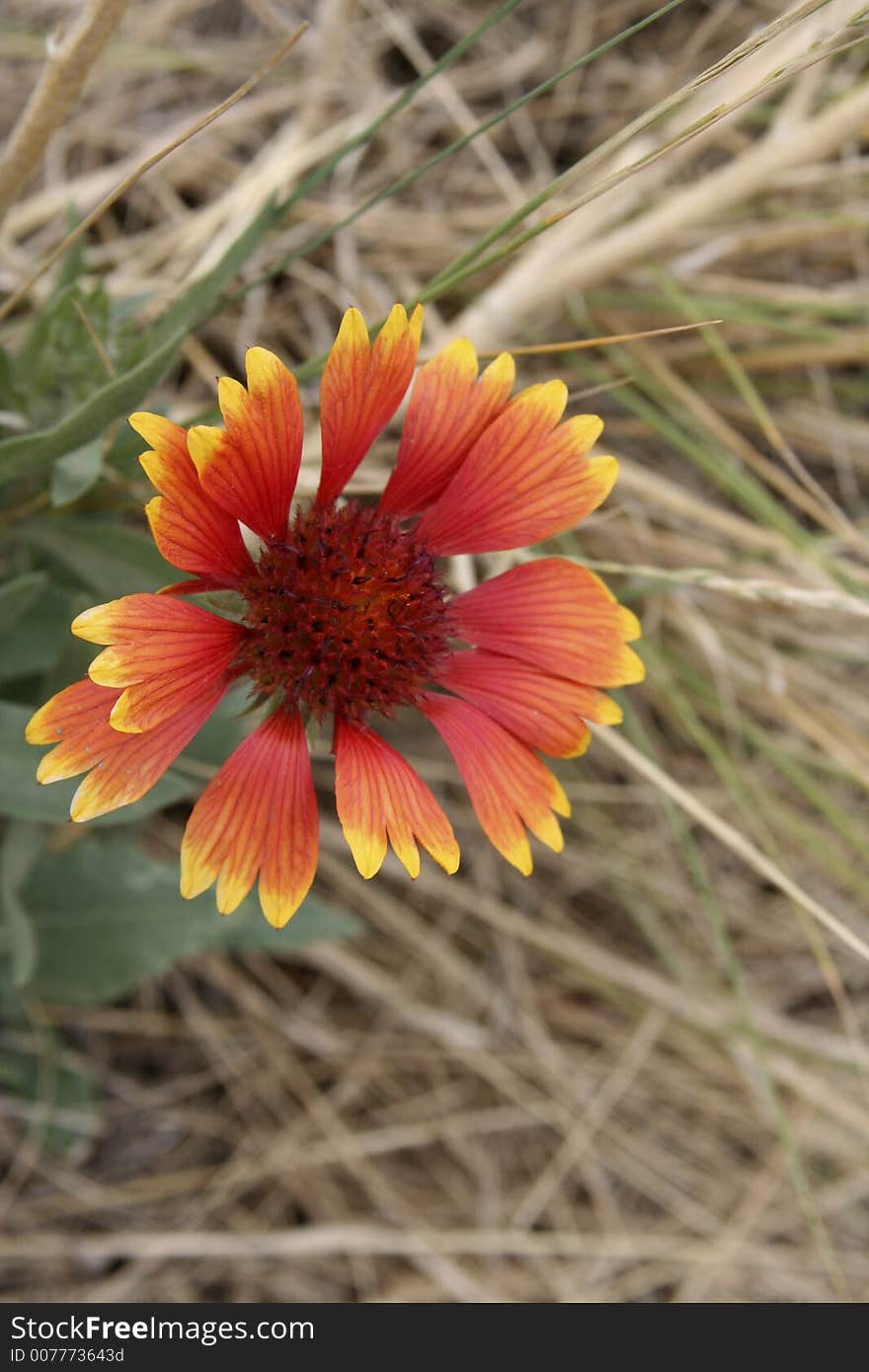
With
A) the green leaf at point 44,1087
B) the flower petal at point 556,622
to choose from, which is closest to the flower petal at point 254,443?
the flower petal at point 556,622

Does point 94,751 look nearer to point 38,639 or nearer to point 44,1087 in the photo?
point 38,639

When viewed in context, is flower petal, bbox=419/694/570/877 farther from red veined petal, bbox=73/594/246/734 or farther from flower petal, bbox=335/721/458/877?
red veined petal, bbox=73/594/246/734

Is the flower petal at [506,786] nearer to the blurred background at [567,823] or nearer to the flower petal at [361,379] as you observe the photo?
the flower petal at [361,379]

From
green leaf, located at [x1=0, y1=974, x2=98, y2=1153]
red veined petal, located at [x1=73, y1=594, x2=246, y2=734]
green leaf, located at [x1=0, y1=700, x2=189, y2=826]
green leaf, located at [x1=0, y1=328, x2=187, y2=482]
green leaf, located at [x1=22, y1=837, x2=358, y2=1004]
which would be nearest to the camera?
red veined petal, located at [x1=73, y1=594, x2=246, y2=734]

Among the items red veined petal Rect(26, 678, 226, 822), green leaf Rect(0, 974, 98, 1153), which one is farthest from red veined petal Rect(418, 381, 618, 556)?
green leaf Rect(0, 974, 98, 1153)

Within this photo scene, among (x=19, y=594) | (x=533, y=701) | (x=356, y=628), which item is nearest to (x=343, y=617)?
(x=356, y=628)

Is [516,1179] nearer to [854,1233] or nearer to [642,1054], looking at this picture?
Result: [642,1054]
